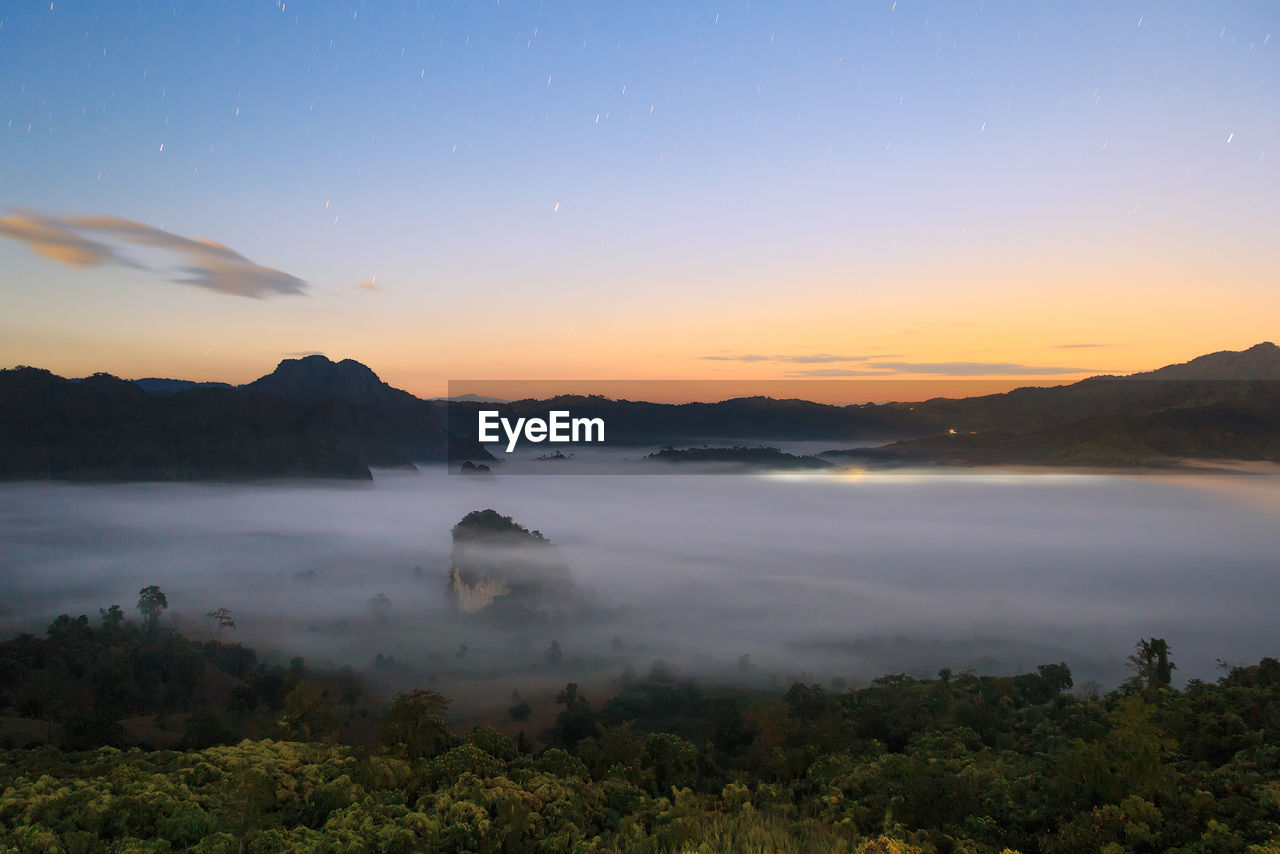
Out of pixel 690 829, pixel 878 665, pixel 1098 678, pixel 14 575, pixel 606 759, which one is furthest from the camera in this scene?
pixel 14 575

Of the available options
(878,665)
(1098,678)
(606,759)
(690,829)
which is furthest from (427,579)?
(690,829)

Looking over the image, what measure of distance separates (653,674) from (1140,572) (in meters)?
162

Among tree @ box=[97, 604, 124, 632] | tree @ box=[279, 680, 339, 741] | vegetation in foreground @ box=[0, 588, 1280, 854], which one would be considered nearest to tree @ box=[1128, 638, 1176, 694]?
vegetation in foreground @ box=[0, 588, 1280, 854]

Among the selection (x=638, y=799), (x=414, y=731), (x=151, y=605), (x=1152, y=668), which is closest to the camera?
(x=638, y=799)

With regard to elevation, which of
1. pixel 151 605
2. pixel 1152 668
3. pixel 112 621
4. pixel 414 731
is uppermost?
pixel 414 731

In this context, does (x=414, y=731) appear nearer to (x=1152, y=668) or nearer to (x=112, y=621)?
(x=1152, y=668)

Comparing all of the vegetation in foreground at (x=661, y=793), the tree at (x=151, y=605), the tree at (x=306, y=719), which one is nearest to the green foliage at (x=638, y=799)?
the vegetation in foreground at (x=661, y=793)

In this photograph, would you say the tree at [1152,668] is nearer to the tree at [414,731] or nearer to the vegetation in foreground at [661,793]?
the vegetation in foreground at [661,793]

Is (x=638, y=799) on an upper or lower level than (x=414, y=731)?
upper

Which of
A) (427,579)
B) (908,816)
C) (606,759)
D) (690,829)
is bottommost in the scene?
(427,579)

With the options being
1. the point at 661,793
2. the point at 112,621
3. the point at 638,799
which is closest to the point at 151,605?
the point at 112,621

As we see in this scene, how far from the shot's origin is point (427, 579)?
19875 centimetres

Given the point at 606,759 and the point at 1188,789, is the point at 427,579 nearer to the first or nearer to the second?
the point at 606,759

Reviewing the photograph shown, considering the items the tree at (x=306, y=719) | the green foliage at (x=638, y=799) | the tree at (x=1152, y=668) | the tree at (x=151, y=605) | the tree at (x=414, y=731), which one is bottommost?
the tree at (x=151, y=605)
